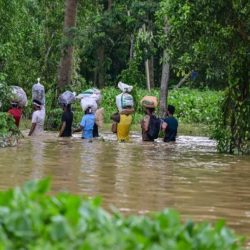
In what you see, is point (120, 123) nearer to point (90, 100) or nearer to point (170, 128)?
point (170, 128)

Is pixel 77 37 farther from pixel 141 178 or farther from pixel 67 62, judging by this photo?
pixel 141 178

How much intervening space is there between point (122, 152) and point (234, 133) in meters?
2.35

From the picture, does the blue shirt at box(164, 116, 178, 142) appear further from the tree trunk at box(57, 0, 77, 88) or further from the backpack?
the tree trunk at box(57, 0, 77, 88)

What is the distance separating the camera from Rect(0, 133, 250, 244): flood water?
9.88m

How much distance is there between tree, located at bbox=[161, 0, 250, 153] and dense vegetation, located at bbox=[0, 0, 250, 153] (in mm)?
17

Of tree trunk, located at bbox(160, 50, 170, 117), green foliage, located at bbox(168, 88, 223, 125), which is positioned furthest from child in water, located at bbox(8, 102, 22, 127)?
green foliage, located at bbox(168, 88, 223, 125)

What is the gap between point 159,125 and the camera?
21.2 metres

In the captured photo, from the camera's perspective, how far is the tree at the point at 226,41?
1712 cm

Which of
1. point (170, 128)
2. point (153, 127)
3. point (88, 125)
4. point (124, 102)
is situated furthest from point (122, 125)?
point (124, 102)

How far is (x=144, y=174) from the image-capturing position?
1306cm

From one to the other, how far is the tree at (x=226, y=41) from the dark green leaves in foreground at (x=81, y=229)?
1270 centimetres

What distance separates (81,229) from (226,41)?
13678mm

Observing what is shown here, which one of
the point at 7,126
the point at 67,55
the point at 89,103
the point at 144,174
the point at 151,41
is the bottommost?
the point at 144,174

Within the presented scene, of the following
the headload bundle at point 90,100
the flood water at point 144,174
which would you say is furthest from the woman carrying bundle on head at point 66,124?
the flood water at point 144,174
